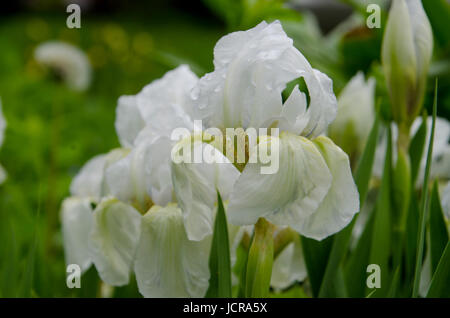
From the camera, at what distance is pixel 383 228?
0.82 metres

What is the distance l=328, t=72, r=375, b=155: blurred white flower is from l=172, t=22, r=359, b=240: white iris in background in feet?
1.09

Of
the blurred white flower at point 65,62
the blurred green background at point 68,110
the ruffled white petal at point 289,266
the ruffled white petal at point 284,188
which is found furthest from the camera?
the blurred white flower at point 65,62

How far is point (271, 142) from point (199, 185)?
0.11 meters

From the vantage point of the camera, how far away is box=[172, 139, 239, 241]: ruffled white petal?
0.62m

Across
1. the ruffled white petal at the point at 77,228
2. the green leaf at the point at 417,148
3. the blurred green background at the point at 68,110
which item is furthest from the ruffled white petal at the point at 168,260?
the green leaf at the point at 417,148

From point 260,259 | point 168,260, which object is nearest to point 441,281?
point 260,259

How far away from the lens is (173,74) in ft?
2.79

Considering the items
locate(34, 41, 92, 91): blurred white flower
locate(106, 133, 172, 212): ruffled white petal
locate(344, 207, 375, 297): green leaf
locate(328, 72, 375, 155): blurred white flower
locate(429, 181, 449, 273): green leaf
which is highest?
locate(34, 41, 92, 91): blurred white flower

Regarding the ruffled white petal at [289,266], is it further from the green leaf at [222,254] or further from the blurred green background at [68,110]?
the green leaf at [222,254]

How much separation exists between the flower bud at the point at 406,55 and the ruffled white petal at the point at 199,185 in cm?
34

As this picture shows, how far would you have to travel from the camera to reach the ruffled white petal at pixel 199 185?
0.62 metres

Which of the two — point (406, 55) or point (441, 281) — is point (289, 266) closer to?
Result: point (441, 281)

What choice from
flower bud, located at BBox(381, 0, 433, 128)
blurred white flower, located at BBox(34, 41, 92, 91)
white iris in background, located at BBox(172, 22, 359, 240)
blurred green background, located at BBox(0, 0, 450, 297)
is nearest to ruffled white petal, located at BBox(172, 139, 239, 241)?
white iris in background, located at BBox(172, 22, 359, 240)

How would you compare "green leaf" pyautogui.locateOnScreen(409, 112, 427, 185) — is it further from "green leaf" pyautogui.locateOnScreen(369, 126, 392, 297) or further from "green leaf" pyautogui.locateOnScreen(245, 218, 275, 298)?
"green leaf" pyautogui.locateOnScreen(245, 218, 275, 298)
